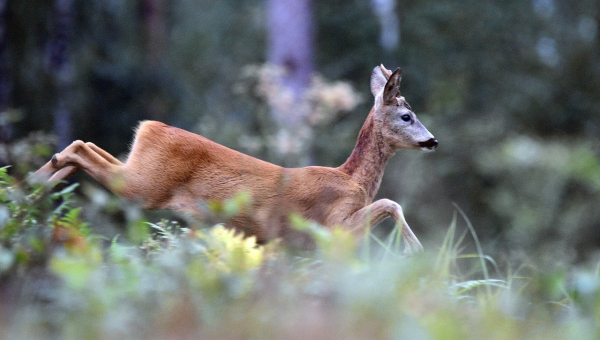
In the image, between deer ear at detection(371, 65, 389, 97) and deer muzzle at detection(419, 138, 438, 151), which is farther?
deer ear at detection(371, 65, 389, 97)

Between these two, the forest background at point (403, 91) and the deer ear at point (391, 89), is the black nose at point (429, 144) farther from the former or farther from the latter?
the forest background at point (403, 91)

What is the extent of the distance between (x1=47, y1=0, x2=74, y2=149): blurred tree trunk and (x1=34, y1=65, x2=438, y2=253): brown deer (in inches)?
309

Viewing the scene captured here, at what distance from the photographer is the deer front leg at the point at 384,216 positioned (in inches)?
195

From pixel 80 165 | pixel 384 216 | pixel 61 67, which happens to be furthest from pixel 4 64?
pixel 384 216

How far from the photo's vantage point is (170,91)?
16797mm

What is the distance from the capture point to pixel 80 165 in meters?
5.07

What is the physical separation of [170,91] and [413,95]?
7.63m

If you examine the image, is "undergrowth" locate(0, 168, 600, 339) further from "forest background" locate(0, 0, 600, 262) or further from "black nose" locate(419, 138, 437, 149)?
"black nose" locate(419, 138, 437, 149)

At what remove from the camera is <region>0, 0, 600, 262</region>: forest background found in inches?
447

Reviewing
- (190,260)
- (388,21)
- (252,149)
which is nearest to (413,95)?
(388,21)

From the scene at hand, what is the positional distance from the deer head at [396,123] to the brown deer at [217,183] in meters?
0.53

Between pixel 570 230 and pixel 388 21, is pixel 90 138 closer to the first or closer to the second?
pixel 570 230

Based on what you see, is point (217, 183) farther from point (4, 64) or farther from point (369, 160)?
point (4, 64)

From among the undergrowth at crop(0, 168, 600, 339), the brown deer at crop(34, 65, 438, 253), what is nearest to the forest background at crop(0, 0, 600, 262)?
the brown deer at crop(34, 65, 438, 253)
